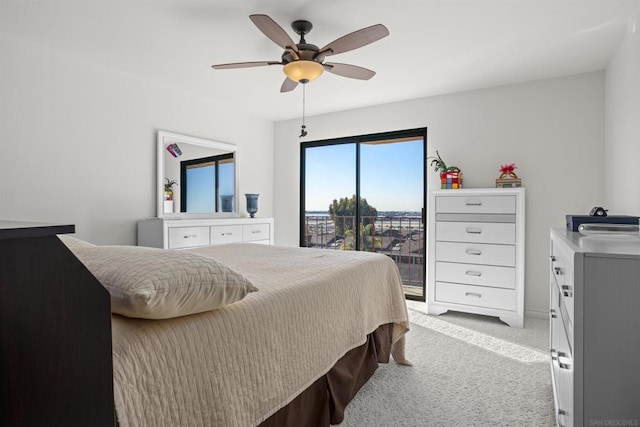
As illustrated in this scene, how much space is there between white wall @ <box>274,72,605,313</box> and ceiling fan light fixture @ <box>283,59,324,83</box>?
2.15 m

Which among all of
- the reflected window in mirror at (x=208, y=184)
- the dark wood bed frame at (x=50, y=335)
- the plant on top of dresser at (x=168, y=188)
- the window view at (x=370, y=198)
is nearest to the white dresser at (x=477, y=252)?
the window view at (x=370, y=198)

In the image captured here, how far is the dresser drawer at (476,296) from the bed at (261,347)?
154cm

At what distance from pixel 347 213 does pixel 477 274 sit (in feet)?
6.41

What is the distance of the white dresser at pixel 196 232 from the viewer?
10.8 ft

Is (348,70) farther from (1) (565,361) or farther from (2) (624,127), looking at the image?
(1) (565,361)

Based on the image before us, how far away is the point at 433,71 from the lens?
326cm

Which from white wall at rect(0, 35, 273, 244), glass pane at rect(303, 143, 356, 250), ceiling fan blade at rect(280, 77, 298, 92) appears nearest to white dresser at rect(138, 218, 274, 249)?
→ white wall at rect(0, 35, 273, 244)

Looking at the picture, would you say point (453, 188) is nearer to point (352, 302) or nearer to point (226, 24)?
point (352, 302)

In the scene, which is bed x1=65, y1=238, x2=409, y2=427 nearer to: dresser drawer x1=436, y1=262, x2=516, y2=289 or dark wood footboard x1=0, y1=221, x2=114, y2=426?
dark wood footboard x1=0, y1=221, x2=114, y2=426

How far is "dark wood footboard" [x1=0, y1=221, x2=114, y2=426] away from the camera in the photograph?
0.56 meters

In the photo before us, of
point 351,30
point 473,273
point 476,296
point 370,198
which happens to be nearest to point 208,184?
point 370,198

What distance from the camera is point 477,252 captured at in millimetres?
3438

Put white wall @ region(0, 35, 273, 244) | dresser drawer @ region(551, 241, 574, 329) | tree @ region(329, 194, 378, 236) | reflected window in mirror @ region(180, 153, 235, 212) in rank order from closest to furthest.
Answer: dresser drawer @ region(551, 241, 574, 329)
white wall @ region(0, 35, 273, 244)
reflected window in mirror @ region(180, 153, 235, 212)
tree @ region(329, 194, 378, 236)

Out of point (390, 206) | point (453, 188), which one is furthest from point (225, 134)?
point (453, 188)
